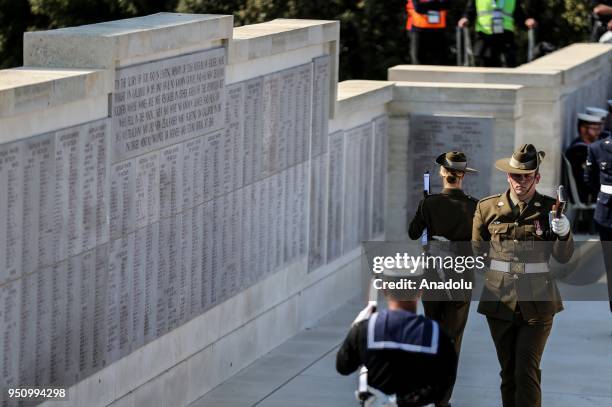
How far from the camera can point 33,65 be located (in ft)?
30.9

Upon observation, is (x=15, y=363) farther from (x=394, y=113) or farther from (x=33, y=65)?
(x=394, y=113)

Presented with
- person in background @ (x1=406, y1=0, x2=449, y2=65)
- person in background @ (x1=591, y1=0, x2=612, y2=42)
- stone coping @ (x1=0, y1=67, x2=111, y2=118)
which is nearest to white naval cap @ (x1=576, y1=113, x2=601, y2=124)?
person in background @ (x1=406, y1=0, x2=449, y2=65)

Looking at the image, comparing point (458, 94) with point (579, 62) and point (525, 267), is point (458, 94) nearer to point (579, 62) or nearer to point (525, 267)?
point (579, 62)

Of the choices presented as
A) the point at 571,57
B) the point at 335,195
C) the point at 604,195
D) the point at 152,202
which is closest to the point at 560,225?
the point at 152,202

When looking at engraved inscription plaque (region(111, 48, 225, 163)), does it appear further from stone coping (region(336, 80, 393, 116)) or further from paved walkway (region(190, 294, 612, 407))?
stone coping (region(336, 80, 393, 116))

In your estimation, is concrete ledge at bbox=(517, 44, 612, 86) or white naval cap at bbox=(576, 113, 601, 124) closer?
white naval cap at bbox=(576, 113, 601, 124)

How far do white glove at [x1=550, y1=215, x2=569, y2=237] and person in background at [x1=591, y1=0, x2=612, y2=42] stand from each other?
1152 centimetres

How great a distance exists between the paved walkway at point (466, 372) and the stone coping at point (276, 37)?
2.21 m

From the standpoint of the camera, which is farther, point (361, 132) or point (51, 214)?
point (361, 132)

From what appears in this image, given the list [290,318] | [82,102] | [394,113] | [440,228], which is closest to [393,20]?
[394,113]

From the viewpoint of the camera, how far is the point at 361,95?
1405cm

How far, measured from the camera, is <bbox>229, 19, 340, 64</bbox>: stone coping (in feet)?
36.9

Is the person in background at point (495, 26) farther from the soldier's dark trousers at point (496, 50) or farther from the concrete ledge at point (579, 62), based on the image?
the concrete ledge at point (579, 62)

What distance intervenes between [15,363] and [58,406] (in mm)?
495
